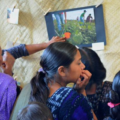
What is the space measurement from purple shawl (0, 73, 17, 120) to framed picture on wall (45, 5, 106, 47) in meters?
0.84

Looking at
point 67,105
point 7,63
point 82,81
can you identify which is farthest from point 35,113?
point 7,63

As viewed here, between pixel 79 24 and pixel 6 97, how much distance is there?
0.94m

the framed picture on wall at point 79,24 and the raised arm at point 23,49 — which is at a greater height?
the framed picture on wall at point 79,24

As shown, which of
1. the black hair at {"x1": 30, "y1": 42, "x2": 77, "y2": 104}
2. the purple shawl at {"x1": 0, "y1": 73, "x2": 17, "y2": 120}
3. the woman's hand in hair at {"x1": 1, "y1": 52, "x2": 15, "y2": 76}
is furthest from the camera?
the woman's hand in hair at {"x1": 1, "y1": 52, "x2": 15, "y2": 76}

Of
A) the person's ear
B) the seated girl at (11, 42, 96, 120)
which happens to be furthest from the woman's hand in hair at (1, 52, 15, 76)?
the person's ear

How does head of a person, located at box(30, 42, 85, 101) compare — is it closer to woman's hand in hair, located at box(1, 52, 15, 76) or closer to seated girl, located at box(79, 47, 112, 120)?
seated girl, located at box(79, 47, 112, 120)

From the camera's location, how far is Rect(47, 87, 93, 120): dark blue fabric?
0.75 meters

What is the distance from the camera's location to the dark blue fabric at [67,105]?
754mm

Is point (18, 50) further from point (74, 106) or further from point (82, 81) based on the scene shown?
point (74, 106)

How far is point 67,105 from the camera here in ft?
2.47

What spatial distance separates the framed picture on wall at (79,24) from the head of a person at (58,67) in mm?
765

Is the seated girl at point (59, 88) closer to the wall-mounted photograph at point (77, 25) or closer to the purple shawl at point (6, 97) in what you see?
the purple shawl at point (6, 97)

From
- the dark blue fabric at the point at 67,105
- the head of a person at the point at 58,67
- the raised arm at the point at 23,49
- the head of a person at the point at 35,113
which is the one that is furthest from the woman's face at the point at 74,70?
the raised arm at the point at 23,49

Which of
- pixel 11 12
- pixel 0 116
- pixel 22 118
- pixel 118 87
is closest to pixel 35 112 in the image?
pixel 22 118
